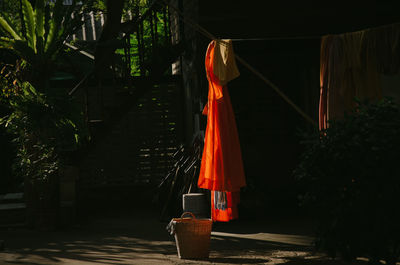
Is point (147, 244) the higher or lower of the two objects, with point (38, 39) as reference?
lower

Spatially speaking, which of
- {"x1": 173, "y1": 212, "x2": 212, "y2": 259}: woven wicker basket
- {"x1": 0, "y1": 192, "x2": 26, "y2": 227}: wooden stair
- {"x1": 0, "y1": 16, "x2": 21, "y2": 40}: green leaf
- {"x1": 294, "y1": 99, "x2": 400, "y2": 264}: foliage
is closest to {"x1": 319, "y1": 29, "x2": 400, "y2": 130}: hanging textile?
{"x1": 173, "y1": 212, "x2": 212, "y2": 259}: woven wicker basket

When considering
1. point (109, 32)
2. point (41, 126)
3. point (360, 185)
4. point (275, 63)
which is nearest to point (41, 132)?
point (41, 126)

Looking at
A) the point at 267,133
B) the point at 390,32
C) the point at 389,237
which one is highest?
the point at 390,32

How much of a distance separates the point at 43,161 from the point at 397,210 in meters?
6.43

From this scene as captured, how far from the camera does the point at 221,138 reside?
7633 millimetres

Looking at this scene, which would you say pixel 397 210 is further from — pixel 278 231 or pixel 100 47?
pixel 100 47

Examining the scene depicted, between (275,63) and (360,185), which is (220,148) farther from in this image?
(275,63)

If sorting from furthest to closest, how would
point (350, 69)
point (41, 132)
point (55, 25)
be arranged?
point (55, 25) < point (41, 132) < point (350, 69)

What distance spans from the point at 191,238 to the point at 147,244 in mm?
1357

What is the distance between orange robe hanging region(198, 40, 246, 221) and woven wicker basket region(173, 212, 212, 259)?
60 cm

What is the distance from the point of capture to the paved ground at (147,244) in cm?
702

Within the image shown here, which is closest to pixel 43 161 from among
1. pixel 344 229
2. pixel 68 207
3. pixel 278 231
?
pixel 68 207

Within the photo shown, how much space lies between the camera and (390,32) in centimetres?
743

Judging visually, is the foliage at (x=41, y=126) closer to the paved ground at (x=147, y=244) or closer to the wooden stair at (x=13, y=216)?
the wooden stair at (x=13, y=216)
